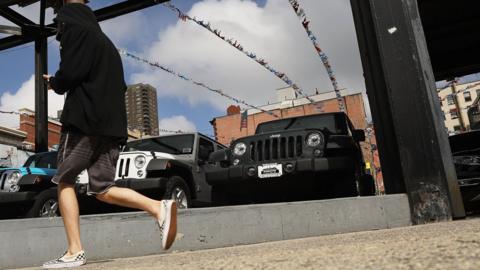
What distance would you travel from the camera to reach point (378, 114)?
5164 millimetres

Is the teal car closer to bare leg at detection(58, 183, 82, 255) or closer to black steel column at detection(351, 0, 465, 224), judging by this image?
bare leg at detection(58, 183, 82, 255)

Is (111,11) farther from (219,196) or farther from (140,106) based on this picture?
(140,106)

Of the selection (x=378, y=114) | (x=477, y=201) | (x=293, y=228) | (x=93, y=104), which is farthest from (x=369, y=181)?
(x=93, y=104)

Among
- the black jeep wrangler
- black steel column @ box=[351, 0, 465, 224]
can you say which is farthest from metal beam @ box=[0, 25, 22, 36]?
black steel column @ box=[351, 0, 465, 224]

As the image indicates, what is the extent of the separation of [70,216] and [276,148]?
3.84 metres

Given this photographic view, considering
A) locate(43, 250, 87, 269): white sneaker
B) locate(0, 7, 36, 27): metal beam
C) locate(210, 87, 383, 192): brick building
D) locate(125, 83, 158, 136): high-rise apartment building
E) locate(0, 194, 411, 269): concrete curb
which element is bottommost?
locate(43, 250, 87, 269): white sneaker

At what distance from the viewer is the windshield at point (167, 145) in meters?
8.28

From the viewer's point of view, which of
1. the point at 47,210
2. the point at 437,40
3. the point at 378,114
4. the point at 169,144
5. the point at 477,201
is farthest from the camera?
the point at 437,40

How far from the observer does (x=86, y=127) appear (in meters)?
3.06

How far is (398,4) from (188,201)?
165 inches

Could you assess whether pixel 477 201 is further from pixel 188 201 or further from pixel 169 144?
pixel 169 144

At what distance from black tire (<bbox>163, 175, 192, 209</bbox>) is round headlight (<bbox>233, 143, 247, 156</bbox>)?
104 centimetres

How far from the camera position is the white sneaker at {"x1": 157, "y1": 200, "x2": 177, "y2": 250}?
9.99ft

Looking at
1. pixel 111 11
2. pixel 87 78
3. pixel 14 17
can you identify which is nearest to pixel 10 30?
pixel 14 17
